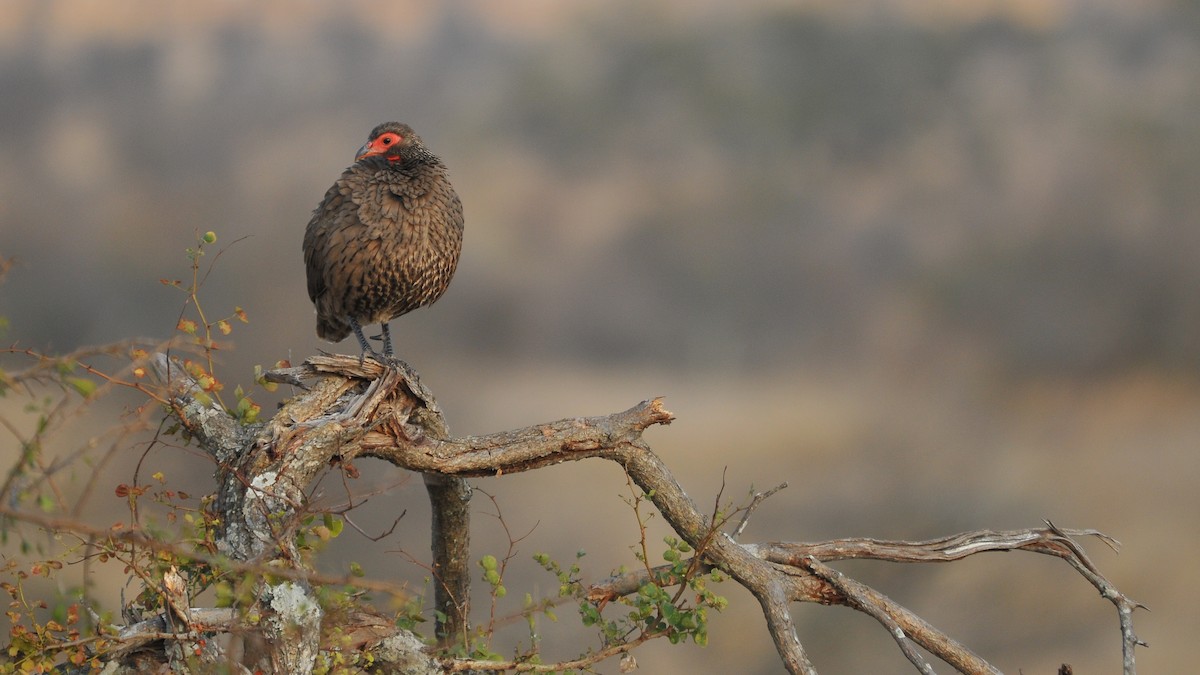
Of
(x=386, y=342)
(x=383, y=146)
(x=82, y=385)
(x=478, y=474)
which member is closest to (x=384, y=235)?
(x=383, y=146)

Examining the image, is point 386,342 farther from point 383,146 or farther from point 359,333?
point 383,146

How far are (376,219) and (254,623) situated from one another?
176cm

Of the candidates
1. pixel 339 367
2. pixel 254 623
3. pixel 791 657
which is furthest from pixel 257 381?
pixel 791 657

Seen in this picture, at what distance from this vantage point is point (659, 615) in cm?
421

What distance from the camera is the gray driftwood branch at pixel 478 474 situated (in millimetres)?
3875

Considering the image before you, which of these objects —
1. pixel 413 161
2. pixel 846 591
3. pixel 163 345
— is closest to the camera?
pixel 163 345

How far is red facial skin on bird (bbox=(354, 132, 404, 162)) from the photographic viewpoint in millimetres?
4848

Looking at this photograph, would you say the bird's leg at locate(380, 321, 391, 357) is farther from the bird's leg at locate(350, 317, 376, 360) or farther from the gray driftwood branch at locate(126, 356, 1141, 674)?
the gray driftwood branch at locate(126, 356, 1141, 674)

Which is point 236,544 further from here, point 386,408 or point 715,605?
point 715,605

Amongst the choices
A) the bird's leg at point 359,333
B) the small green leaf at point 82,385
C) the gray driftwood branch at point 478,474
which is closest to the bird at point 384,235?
the bird's leg at point 359,333

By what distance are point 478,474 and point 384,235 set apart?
1.07 m

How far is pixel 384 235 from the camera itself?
176 inches

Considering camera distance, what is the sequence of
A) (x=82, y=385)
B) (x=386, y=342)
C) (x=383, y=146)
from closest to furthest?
(x=82, y=385) → (x=383, y=146) → (x=386, y=342)

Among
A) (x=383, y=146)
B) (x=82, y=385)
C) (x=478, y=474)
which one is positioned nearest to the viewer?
(x=82, y=385)
